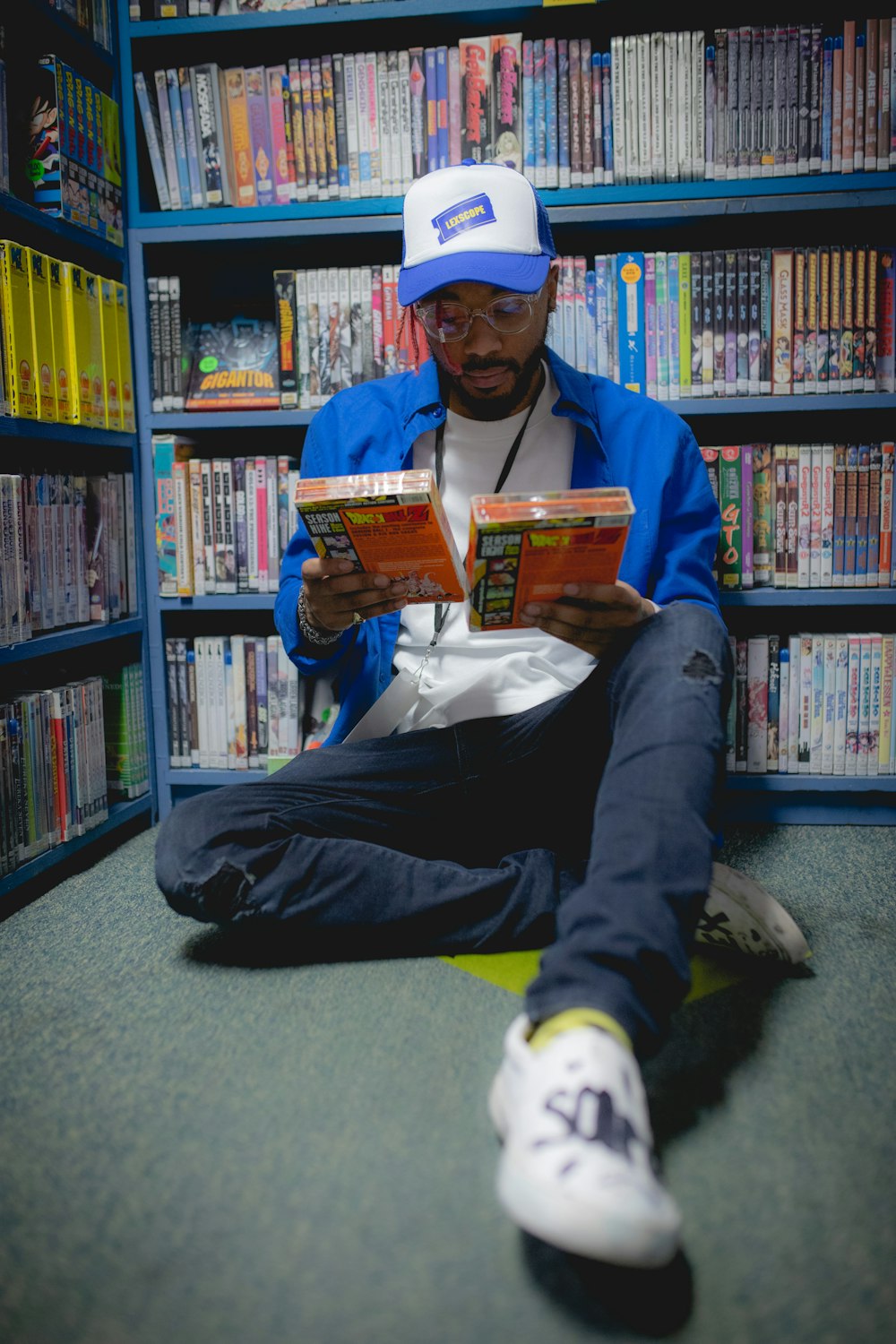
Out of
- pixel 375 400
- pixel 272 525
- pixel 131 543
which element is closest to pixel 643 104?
pixel 375 400

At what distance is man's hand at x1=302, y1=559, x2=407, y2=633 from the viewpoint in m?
1.10

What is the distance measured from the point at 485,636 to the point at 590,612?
0.30 metres

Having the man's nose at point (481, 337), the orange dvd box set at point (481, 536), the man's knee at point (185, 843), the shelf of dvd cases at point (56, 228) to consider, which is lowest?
the man's knee at point (185, 843)

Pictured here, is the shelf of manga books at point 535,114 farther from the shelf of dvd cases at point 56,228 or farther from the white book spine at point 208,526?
the white book spine at point 208,526

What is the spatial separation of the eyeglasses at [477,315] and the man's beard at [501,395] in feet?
0.14

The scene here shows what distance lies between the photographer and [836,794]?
1842 millimetres

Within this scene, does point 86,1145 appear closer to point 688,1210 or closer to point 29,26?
point 688,1210

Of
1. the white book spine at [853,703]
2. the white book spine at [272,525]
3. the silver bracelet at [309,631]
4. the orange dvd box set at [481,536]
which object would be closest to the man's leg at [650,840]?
the orange dvd box set at [481,536]

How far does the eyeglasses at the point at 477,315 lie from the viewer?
128cm

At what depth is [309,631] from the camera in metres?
1.31

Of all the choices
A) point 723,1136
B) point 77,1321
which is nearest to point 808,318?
point 723,1136

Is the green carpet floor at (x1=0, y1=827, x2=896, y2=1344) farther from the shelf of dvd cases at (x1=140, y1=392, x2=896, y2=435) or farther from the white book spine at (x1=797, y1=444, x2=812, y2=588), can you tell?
the shelf of dvd cases at (x1=140, y1=392, x2=896, y2=435)

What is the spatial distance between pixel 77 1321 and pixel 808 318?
175cm

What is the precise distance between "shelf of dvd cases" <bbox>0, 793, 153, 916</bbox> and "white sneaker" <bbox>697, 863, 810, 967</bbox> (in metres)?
1.01
